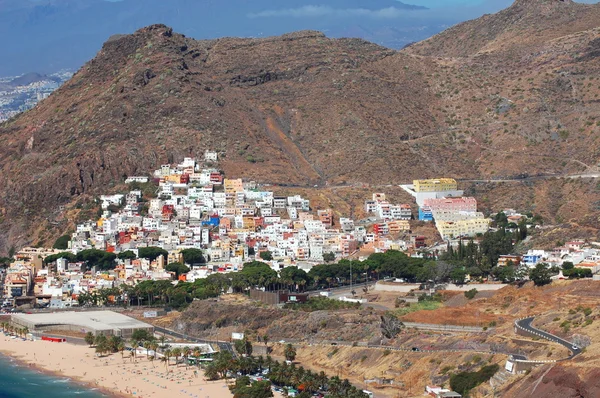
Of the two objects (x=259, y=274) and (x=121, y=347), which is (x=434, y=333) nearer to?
(x=121, y=347)

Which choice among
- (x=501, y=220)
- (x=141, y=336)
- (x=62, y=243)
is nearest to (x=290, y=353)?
(x=141, y=336)

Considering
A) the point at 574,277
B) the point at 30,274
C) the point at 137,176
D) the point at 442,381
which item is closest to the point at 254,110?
the point at 137,176

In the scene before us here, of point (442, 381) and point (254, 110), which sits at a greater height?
point (254, 110)

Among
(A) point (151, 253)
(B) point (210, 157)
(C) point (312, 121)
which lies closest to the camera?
(A) point (151, 253)

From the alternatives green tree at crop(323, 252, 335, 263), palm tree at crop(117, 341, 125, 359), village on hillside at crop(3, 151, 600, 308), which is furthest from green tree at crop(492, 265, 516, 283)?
palm tree at crop(117, 341, 125, 359)

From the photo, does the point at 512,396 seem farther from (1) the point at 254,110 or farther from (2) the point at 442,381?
(1) the point at 254,110

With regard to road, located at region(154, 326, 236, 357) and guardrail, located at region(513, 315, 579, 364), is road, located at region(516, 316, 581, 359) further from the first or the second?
road, located at region(154, 326, 236, 357)

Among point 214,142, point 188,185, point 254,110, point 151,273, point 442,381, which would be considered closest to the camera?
point 442,381
